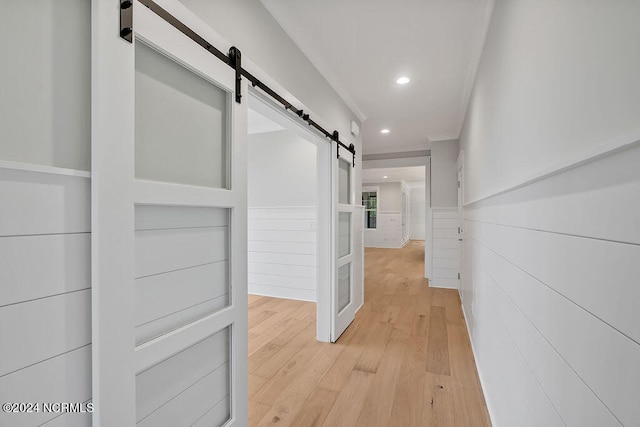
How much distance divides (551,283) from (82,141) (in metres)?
1.46

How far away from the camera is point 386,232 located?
Answer: 10.8 metres

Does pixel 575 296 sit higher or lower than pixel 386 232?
higher

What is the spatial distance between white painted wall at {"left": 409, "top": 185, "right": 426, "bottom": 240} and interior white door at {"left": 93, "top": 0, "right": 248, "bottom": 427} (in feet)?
41.8

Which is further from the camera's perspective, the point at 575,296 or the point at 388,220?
the point at 388,220

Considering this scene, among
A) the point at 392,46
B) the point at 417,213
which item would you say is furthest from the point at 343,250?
A: the point at 417,213

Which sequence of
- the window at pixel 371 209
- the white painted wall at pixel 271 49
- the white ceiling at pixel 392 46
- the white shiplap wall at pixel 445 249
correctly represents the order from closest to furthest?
1. the white painted wall at pixel 271 49
2. the white ceiling at pixel 392 46
3. the white shiplap wall at pixel 445 249
4. the window at pixel 371 209

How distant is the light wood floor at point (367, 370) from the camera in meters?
1.80

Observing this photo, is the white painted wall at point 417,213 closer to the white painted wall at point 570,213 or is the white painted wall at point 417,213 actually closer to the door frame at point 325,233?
the door frame at point 325,233

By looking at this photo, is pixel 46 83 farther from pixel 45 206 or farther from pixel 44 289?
pixel 44 289

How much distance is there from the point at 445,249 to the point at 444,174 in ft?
4.22

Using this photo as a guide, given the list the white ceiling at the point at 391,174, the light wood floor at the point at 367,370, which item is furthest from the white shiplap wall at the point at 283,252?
the white ceiling at the point at 391,174

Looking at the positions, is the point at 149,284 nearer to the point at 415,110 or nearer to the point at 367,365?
the point at 367,365

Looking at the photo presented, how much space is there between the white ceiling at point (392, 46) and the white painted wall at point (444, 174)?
1.34 metres

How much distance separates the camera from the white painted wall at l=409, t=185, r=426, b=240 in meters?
13.4
